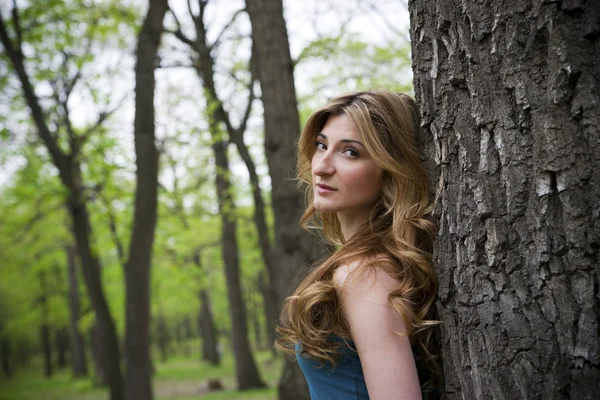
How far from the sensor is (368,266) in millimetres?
1988

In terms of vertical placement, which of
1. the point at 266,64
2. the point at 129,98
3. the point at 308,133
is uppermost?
the point at 129,98

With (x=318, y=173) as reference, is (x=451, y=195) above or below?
below

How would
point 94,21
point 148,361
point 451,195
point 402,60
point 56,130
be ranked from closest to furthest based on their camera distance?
point 451,195 < point 148,361 < point 94,21 < point 402,60 < point 56,130

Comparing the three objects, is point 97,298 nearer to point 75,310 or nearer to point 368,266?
point 368,266

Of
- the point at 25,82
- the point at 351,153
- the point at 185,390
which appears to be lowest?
the point at 185,390

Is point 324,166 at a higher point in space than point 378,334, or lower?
higher

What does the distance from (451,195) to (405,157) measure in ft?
1.48

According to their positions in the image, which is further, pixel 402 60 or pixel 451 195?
pixel 402 60

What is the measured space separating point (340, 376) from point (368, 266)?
1.45 feet

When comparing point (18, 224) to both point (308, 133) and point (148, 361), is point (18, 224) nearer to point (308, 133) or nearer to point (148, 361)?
point (148, 361)

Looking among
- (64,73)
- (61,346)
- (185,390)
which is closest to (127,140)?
(64,73)

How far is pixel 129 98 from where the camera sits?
14.6 meters

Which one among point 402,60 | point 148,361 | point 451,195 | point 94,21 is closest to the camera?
point 451,195

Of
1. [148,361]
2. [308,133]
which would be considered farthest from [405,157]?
[148,361]
